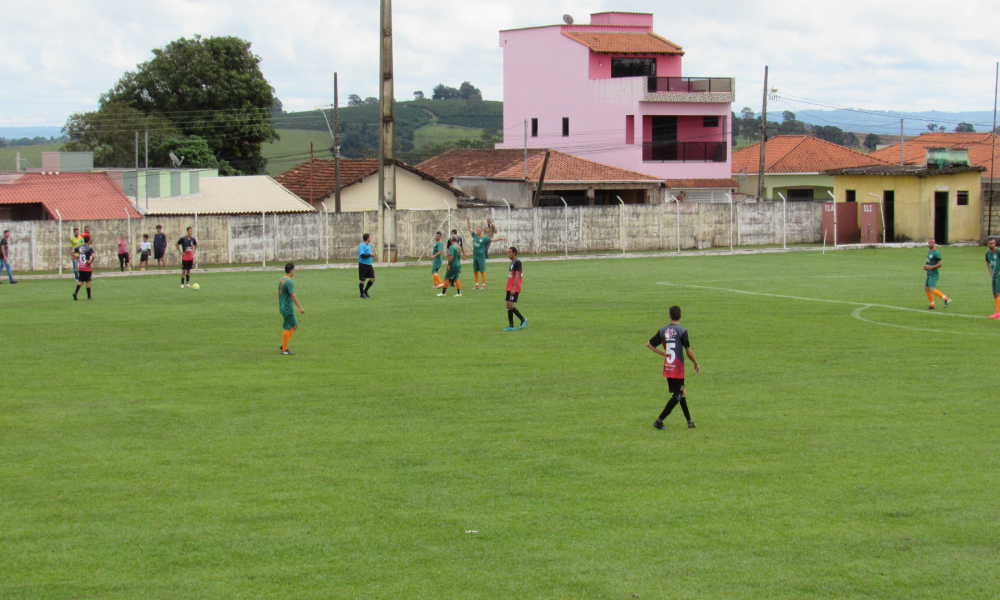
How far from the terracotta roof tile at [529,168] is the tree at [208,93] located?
16.4m

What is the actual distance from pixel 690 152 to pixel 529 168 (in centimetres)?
1391

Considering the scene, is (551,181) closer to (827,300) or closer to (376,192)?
(376,192)

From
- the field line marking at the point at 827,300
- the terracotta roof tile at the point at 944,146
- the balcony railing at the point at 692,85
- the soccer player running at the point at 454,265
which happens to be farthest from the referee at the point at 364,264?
the terracotta roof tile at the point at 944,146

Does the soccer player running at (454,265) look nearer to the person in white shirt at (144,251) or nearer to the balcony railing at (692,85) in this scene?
the person in white shirt at (144,251)

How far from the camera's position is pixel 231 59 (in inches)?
2835

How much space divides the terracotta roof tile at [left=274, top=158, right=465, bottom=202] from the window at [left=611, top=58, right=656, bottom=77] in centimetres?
1549

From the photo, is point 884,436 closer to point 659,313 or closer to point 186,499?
point 186,499

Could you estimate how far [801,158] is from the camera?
239ft

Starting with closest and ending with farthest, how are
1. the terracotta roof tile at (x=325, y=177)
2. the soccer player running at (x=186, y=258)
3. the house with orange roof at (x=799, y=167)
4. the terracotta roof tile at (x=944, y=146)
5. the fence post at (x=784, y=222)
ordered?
1. the soccer player running at (x=186, y=258)
2. the fence post at (x=784, y=222)
3. the terracotta roof tile at (x=325, y=177)
4. the terracotta roof tile at (x=944, y=146)
5. the house with orange roof at (x=799, y=167)

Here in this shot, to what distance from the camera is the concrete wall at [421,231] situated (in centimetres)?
3847

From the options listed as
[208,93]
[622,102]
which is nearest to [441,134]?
[208,93]

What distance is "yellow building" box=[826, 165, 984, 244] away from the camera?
1845 inches

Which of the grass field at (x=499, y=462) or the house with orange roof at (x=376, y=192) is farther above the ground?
the house with orange roof at (x=376, y=192)

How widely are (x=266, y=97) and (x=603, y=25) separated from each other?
26.0m
